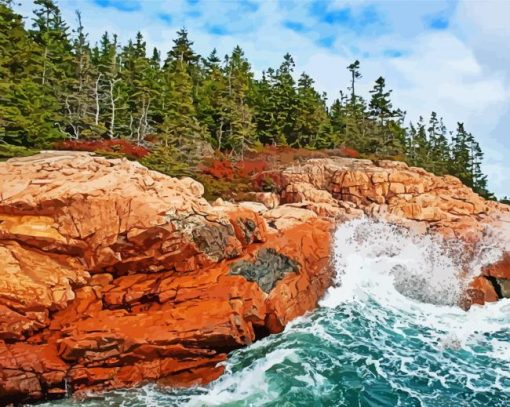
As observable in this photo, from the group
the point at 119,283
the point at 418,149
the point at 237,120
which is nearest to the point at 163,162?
the point at 119,283

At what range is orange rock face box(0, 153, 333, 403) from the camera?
1201 cm

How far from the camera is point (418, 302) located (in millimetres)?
19094

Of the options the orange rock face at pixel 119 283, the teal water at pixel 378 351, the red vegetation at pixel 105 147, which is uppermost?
the red vegetation at pixel 105 147

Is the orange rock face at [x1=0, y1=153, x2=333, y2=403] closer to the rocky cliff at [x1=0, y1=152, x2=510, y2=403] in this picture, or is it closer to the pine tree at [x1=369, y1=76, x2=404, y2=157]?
the rocky cliff at [x1=0, y1=152, x2=510, y2=403]

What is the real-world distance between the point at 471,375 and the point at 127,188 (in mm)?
12639

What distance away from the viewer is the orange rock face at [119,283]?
12.0 m

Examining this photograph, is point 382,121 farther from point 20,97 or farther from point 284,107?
A: point 20,97

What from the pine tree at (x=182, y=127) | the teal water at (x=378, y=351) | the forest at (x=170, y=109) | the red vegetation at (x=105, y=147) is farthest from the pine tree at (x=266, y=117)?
the teal water at (x=378, y=351)

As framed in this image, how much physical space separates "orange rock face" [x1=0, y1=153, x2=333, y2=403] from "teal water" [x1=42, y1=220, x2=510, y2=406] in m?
0.86

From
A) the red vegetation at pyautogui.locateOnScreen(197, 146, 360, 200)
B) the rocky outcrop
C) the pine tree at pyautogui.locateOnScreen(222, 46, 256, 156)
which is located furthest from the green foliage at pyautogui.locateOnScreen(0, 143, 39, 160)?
the pine tree at pyautogui.locateOnScreen(222, 46, 256, 156)

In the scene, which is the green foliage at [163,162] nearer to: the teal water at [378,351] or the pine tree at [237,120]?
the teal water at [378,351]

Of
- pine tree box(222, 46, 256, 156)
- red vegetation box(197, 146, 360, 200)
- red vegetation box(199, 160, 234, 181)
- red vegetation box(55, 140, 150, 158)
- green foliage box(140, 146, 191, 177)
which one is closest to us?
green foliage box(140, 146, 191, 177)

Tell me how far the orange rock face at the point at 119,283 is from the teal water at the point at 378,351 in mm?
864

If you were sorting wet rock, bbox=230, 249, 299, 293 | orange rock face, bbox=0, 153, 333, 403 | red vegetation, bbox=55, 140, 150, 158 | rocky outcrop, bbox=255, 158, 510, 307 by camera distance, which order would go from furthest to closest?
red vegetation, bbox=55, 140, 150, 158, rocky outcrop, bbox=255, 158, 510, 307, wet rock, bbox=230, 249, 299, 293, orange rock face, bbox=0, 153, 333, 403
